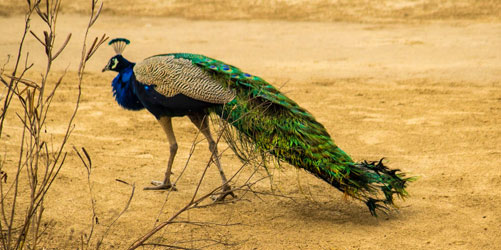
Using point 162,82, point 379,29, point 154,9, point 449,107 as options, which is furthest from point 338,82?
point 154,9

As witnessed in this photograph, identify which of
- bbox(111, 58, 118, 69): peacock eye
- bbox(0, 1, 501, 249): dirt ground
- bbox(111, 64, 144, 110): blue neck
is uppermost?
bbox(111, 58, 118, 69): peacock eye

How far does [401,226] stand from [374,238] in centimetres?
32

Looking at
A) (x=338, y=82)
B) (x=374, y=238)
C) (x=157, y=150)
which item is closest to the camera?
(x=374, y=238)

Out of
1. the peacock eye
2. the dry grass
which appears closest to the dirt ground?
the dry grass

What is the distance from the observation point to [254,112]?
493 cm

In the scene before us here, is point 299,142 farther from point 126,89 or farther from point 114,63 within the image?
point 114,63

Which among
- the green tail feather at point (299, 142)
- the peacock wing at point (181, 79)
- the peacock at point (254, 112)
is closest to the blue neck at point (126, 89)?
the peacock at point (254, 112)

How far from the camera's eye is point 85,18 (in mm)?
14352

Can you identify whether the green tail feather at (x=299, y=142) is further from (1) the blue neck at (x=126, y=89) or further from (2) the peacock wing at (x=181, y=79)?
(1) the blue neck at (x=126, y=89)

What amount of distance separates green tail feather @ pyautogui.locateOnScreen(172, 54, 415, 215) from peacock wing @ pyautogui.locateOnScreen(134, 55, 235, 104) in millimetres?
86

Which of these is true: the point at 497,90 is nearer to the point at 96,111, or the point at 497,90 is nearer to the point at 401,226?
the point at 401,226

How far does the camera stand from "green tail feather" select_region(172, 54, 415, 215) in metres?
4.80

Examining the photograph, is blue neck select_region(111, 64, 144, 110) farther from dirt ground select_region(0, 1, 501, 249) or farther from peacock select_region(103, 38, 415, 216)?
dirt ground select_region(0, 1, 501, 249)

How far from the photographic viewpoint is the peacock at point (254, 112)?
4820 mm
